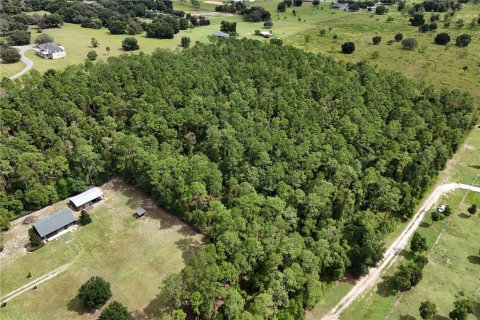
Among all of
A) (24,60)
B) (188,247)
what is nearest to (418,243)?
(188,247)

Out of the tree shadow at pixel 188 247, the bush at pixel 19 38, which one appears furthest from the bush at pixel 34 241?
the bush at pixel 19 38

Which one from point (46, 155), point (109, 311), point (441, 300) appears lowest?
point (441, 300)

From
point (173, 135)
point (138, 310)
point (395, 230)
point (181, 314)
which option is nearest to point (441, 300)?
point (395, 230)

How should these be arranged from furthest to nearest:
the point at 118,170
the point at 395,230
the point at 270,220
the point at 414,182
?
the point at 118,170
the point at 414,182
the point at 395,230
the point at 270,220

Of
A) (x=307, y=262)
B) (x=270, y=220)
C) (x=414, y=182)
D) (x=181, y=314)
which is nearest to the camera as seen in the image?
(x=181, y=314)

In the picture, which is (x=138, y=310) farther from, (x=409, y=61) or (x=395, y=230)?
(x=409, y=61)

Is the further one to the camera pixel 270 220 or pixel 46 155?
pixel 46 155

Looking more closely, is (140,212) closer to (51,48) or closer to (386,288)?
(386,288)

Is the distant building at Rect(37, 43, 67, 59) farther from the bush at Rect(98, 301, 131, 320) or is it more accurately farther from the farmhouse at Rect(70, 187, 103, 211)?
the bush at Rect(98, 301, 131, 320)

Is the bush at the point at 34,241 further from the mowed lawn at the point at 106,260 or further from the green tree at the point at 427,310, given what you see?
the green tree at the point at 427,310
